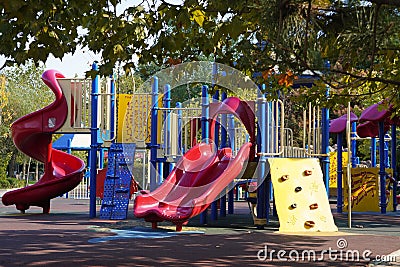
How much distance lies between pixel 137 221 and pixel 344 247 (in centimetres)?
633

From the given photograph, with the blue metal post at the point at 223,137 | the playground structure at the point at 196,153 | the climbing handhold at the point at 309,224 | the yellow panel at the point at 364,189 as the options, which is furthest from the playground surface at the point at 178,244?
the yellow panel at the point at 364,189

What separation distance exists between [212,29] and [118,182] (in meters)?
9.68

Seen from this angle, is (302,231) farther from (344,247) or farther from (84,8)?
(84,8)

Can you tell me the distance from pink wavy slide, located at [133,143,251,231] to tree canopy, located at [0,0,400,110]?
5.09 metres

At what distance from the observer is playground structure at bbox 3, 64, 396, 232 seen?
45.5ft

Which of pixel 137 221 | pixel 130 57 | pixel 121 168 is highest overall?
pixel 130 57

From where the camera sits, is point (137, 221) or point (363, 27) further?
point (137, 221)

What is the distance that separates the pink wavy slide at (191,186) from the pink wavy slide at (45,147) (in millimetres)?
4828

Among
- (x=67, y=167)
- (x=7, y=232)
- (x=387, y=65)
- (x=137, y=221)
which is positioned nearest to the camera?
(x=387, y=65)

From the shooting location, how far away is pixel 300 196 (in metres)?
14.1

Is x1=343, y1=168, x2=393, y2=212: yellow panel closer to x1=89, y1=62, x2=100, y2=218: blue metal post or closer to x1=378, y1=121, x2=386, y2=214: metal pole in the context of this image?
x1=378, y1=121, x2=386, y2=214: metal pole

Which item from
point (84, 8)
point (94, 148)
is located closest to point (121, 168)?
point (94, 148)

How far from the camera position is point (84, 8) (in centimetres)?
673

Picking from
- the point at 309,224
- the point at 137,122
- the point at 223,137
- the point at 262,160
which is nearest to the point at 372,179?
the point at 223,137
